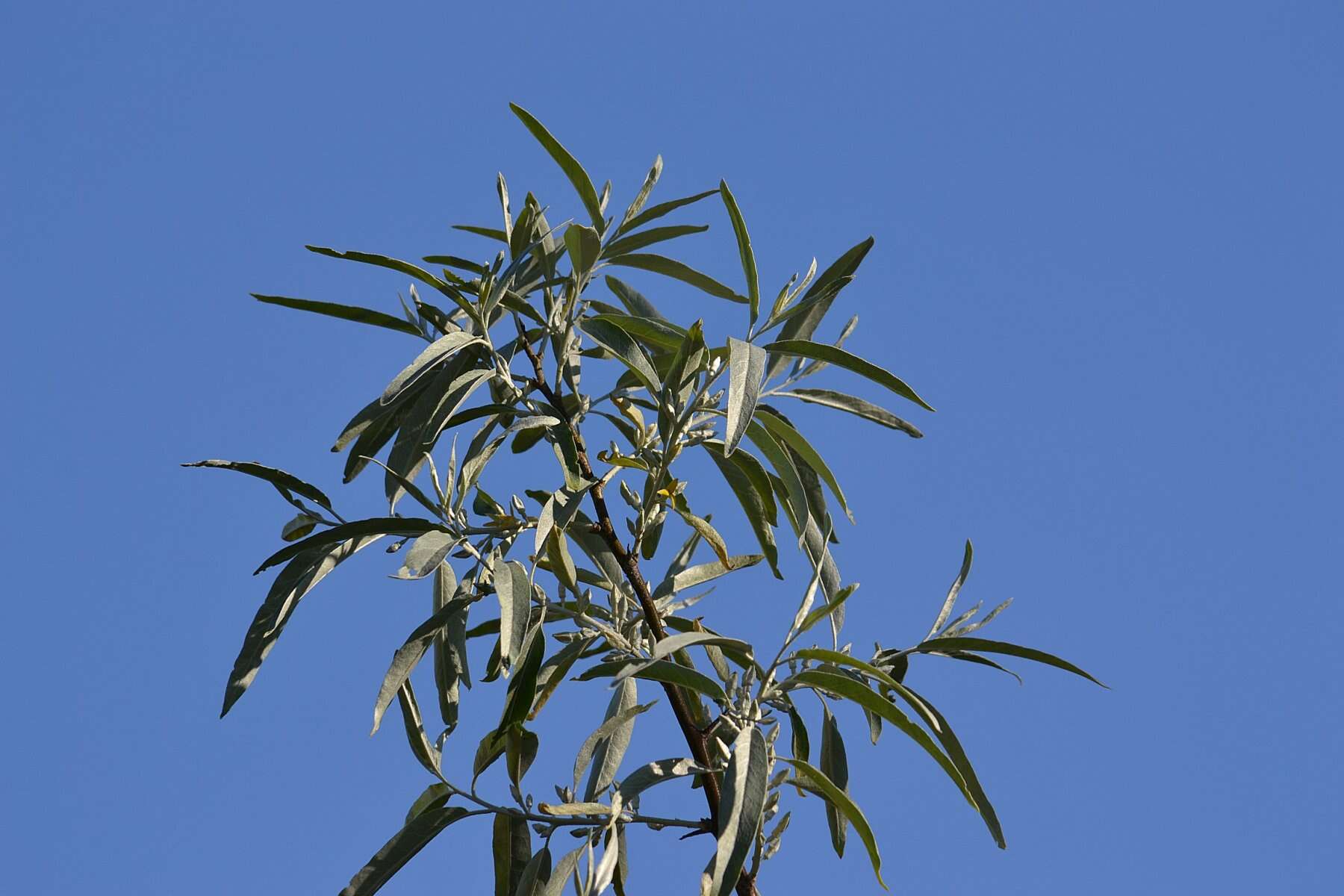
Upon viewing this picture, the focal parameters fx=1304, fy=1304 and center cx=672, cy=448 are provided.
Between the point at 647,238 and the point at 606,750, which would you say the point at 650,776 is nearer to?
the point at 606,750

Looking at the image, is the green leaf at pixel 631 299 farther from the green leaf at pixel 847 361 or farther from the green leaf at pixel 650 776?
the green leaf at pixel 650 776

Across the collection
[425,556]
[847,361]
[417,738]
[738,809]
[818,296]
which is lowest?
[738,809]

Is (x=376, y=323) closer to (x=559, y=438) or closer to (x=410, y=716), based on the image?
(x=559, y=438)

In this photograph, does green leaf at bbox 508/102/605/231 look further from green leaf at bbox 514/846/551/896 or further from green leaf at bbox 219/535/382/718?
green leaf at bbox 514/846/551/896

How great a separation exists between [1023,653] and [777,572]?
1.11 ft

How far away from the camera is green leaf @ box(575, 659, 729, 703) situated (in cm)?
150

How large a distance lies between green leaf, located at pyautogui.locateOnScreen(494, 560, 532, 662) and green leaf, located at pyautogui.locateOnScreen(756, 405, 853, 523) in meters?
0.40

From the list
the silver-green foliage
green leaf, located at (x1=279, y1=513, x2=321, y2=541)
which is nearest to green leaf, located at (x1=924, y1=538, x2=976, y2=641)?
the silver-green foliage

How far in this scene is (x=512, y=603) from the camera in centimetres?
152

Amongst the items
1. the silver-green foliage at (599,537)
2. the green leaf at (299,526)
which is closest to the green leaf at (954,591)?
the silver-green foliage at (599,537)

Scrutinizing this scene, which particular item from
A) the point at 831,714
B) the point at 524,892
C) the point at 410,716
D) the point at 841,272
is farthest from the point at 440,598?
the point at 841,272

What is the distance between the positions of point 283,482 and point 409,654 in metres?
0.27

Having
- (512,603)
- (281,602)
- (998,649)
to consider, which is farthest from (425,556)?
(998,649)

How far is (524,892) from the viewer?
1595mm
